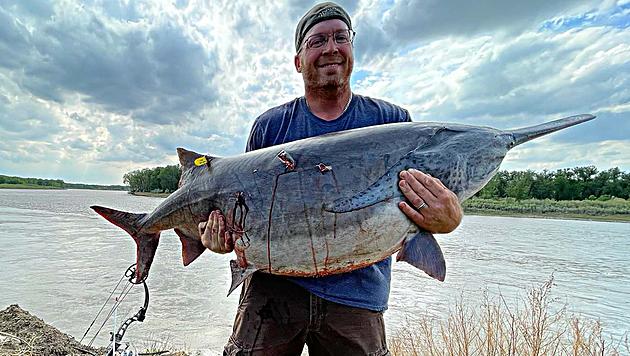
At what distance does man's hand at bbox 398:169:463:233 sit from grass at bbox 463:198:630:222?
45141 millimetres

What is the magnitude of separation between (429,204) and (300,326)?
1.02 meters

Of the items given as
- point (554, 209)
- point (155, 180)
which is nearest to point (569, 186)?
point (554, 209)

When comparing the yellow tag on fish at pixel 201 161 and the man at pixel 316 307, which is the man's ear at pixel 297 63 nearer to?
the man at pixel 316 307

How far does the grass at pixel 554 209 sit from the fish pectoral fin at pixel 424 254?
148 ft

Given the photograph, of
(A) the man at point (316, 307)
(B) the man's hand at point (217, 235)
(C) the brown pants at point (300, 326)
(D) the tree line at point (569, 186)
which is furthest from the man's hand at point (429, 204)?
(D) the tree line at point (569, 186)

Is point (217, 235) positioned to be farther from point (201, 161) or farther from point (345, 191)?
point (345, 191)

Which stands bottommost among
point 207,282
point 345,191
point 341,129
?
point 207,282

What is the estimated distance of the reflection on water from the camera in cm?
868

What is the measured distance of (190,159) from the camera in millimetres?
2982

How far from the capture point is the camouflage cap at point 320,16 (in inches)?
112

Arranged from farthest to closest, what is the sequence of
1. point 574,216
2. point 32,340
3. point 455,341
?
point 574,216 → point 455,341 → point 32,340

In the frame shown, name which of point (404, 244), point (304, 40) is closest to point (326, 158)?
point (404, 244)

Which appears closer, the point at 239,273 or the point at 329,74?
the point at 239,273

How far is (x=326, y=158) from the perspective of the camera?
2.31 metres
